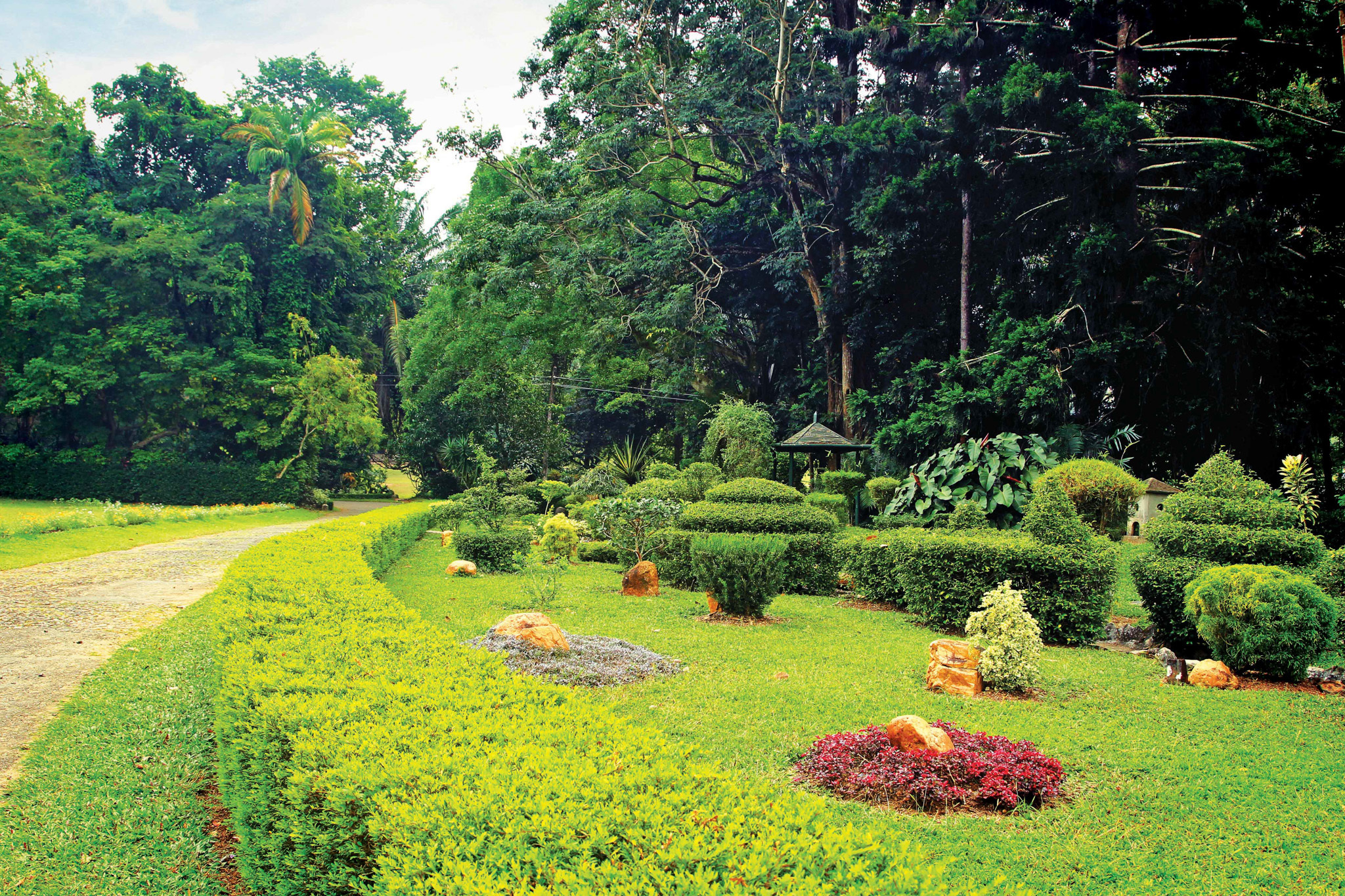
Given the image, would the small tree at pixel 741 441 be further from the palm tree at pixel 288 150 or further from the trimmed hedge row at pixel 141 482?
the palm tree at pixel 288 150

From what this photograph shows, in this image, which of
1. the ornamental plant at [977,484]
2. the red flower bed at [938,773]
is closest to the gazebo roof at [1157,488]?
the ornamental plant at [977,484]

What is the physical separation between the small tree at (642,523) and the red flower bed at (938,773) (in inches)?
313

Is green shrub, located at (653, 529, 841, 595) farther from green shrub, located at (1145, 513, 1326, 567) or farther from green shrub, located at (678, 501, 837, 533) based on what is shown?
green shrub, located at (1145, 513, 1326, 567)

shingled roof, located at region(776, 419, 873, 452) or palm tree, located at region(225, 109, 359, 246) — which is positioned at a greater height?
palm tree, located at region(225, 109, 359, 246)

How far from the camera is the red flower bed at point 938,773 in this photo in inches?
161

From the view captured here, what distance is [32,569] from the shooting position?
12086 millimetres

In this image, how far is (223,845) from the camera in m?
3.68

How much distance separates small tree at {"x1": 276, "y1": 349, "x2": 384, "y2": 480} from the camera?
2769 centimetres

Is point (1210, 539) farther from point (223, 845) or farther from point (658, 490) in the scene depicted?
point (658, 490)

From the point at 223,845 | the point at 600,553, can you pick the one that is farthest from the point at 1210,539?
the point at 600,553

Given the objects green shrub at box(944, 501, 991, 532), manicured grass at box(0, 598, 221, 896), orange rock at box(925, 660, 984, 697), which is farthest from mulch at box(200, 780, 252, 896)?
green shrub at box(944, 501, 991, 532)

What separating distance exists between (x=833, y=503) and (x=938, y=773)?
10.4m

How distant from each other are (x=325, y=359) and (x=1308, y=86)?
27708mm

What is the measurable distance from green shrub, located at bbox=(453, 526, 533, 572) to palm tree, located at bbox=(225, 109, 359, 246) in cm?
2193
